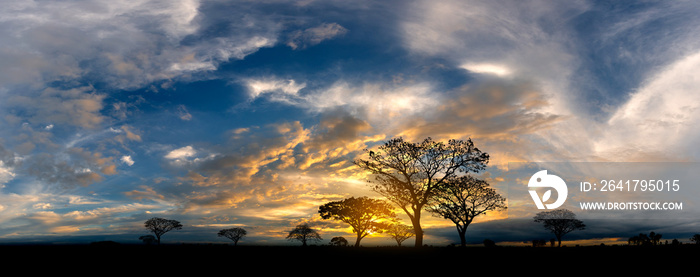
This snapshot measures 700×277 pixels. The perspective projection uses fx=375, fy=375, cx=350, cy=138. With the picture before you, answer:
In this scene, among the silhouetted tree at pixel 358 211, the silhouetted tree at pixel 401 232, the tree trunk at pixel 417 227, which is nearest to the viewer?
the tree trunk at pixel 417 227

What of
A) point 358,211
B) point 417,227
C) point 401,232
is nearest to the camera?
point 417,227

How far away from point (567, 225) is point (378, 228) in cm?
6299

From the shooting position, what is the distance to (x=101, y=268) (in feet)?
61.0

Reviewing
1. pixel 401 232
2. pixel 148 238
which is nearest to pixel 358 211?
pixel 401 232

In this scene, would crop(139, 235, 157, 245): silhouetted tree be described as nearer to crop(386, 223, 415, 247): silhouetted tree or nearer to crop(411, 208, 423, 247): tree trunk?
crop(386, 223, 415, 247): silhouetted tree

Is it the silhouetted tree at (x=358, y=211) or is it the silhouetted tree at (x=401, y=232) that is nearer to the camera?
the silhouetted tree at (x=358, y=211)

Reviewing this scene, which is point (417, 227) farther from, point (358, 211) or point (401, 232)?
point (401, 232)

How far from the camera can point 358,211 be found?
285ft

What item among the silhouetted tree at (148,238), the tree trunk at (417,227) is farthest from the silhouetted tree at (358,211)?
the silhouetted tree at (148,238)

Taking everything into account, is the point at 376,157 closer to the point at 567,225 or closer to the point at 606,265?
the point at 606,265

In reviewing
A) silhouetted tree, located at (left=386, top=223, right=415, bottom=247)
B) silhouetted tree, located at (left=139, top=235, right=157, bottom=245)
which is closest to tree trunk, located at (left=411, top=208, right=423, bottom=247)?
silhouetted tree, located at (left=386, top=223, right=415, bottom=247)

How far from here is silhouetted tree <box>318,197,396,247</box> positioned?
8669cm

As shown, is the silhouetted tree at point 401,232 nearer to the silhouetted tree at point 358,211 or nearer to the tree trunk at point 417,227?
the silhouetted tree at point 358,211

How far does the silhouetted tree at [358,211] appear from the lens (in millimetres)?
86688
